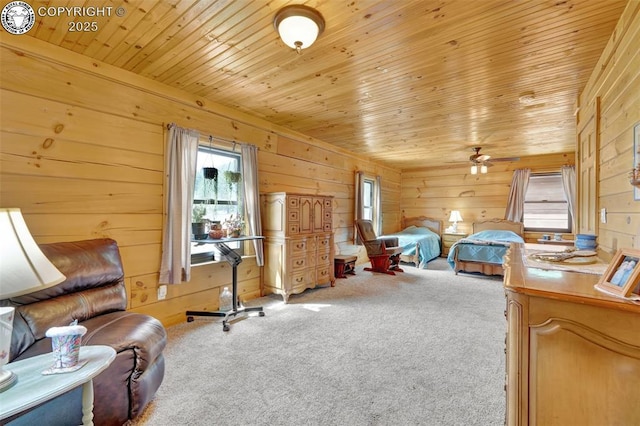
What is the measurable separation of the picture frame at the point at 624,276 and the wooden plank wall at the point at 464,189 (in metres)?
6.38

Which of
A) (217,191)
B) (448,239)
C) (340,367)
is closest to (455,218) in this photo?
(448,239)

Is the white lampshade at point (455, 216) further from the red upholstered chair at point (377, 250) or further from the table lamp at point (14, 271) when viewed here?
the table lamp at point (14, 271)

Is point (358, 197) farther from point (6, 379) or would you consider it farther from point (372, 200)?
point (6, 379)

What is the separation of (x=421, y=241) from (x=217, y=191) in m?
4.30

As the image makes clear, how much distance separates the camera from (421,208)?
7844 mm

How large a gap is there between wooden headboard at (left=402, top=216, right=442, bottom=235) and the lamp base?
7.56 m

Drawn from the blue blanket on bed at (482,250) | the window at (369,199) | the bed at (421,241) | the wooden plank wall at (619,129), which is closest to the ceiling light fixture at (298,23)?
the wooden plank wall at (619,129)

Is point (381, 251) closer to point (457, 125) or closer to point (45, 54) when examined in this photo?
point (457, 125)

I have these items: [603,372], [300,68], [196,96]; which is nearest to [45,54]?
[196,96]

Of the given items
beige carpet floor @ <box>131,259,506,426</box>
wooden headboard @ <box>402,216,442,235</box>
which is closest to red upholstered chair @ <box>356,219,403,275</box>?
beige carpet floor @ <box>131,259,506,426</box>

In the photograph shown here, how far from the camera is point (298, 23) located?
1.86 meters

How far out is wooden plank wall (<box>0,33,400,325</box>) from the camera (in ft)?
7.10

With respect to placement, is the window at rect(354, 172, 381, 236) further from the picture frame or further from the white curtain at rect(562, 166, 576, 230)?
the picture frame

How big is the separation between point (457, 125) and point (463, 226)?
376 cm
